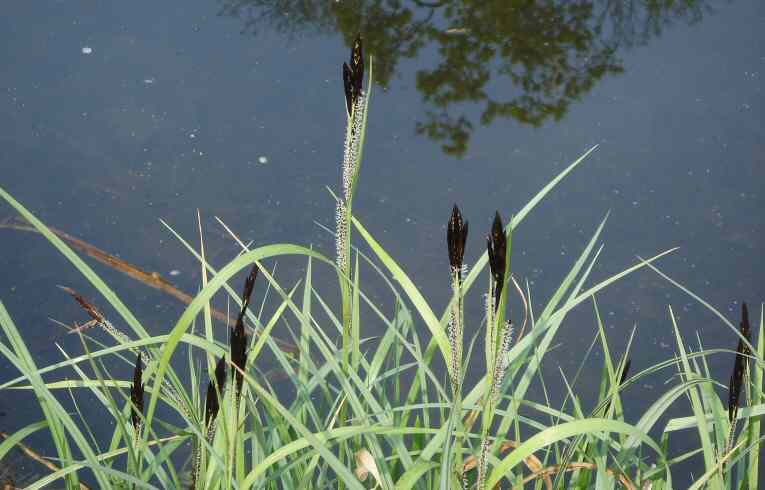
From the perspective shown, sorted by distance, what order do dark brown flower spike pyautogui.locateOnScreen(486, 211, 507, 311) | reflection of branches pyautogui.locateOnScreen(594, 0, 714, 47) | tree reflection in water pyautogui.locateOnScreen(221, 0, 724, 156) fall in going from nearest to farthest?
1. dark brown flower spike pyautogui.locateOnScreen(486, 211, 507, 311)
2. tree reflection in water pyautogui.locateOnScreen(221, 0, 724, 156)
3. reflection of branches pyautogui.locateOnScreen(594, 0, 714, 47)

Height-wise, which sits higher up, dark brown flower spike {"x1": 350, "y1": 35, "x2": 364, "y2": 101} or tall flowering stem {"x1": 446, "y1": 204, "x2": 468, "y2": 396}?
dark brown flower spike {"x1": 350, "y1": 35, "x2": 364, "y2": 101}

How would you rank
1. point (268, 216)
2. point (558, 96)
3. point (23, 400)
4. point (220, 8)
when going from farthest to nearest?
→ point (220, 8)
point (558, 96)
point (268, 216)
point (23, 400)

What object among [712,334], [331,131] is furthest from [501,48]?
[712,334]

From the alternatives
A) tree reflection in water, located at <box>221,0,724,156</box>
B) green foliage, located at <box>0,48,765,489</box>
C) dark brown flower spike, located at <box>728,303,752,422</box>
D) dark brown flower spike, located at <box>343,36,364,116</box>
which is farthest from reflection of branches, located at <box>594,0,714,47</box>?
dark brown flower spike, located at <box>343,36,364,116</box>

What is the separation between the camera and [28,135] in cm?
251

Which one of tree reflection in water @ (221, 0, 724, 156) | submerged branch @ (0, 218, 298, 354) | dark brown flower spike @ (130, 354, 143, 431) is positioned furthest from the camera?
tree reflection in water @ (221, 0, 724, 156)

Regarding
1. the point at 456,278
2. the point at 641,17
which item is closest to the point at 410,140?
the point at 641,17

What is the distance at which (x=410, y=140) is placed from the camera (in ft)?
8.30

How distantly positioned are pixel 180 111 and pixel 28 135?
18.6 inches

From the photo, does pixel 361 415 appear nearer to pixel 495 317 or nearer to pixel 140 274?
pixel 495 317

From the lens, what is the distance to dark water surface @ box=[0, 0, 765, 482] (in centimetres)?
222

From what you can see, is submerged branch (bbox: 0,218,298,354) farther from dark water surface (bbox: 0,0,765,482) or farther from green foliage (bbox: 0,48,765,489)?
green foliage (bbox: 0,48,765,489)

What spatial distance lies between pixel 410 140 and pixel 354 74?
1.93 m

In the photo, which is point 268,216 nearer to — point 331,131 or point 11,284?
point 331,131
